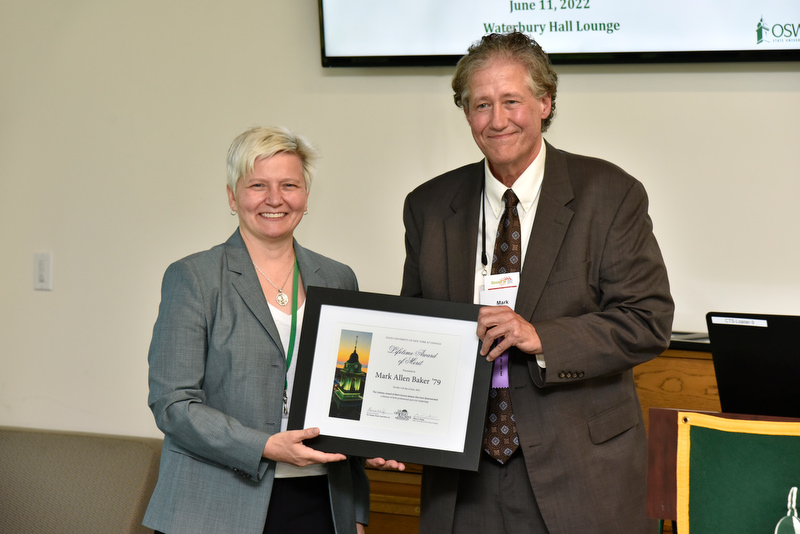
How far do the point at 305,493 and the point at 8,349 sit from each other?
2244 mm

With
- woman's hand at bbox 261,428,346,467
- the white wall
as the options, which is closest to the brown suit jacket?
woman's hand at bbox 261,428,346,467

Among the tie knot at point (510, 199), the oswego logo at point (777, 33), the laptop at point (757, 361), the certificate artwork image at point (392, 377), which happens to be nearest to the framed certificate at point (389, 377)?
the certificate artwork image at point (392, 377)

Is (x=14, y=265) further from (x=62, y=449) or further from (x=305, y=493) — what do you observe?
(x=305, y=493)

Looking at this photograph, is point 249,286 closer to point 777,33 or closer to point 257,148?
point 257,148

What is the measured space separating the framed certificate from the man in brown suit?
97 mm

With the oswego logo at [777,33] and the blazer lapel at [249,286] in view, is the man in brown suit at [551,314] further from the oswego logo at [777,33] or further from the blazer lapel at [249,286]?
the oswego logo at [777,33]

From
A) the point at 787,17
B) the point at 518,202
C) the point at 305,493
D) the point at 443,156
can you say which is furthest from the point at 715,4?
the point at 305,493

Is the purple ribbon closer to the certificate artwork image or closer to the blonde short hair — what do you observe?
the certificate artwork image

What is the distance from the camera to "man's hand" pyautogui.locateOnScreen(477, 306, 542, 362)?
162 centimetres

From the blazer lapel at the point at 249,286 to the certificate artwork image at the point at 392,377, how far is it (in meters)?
0.13

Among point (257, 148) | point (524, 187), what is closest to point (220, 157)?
point (257, 148)

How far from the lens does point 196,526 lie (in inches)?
66.6

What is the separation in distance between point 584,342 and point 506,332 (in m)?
0.18

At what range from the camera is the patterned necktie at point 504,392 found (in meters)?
1.73
